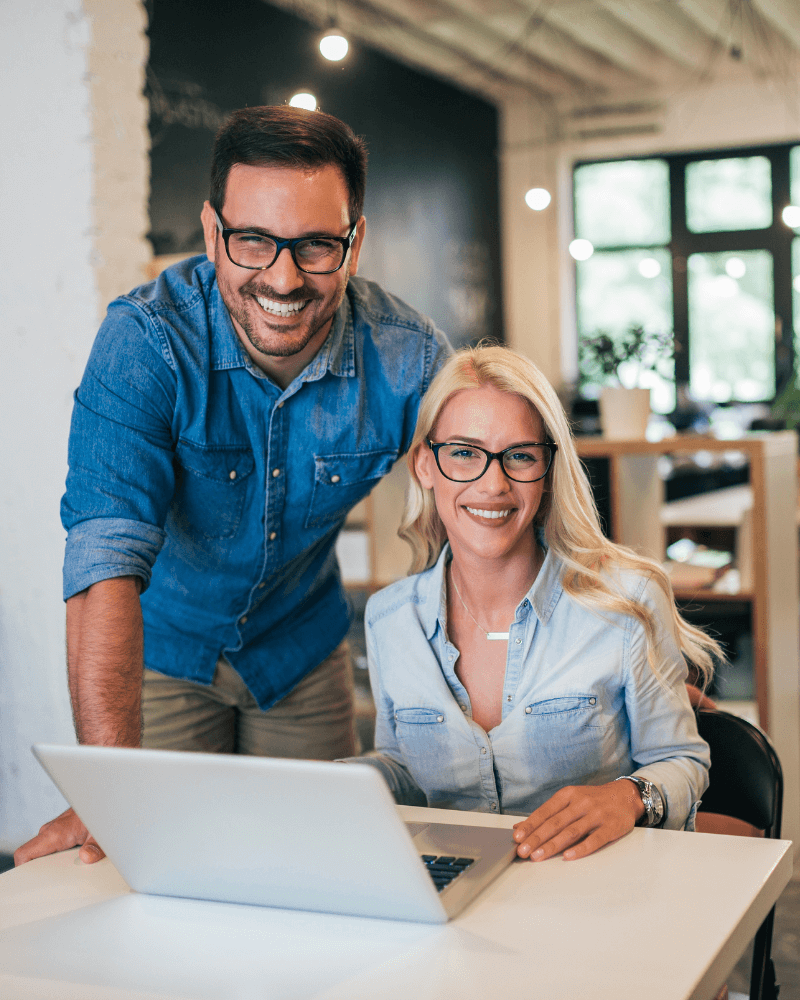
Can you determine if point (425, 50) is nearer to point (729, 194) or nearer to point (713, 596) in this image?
point (729, 194)

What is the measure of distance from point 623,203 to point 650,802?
9.13m

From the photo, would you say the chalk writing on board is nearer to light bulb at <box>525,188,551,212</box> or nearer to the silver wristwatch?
light bulb at <box>525,188,551,212</box>

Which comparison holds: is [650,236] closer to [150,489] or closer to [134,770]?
[150,489]

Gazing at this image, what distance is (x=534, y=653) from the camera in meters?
1.65

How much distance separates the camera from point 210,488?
188 centimetres

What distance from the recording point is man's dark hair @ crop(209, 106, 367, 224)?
167 cm

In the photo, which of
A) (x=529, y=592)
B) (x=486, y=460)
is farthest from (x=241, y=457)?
(x=529, y=592)

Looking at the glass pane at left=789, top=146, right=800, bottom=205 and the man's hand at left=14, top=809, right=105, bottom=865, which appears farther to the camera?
the glass pane at left=789, top=146, right=800, bottom=205

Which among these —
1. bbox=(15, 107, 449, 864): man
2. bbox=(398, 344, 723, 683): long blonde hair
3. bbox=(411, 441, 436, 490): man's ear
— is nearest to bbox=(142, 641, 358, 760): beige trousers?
bbox=(15, 107, 449, 864): man

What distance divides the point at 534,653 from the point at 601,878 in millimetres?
494

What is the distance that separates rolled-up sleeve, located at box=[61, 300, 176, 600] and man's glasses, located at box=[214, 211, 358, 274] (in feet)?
0.64

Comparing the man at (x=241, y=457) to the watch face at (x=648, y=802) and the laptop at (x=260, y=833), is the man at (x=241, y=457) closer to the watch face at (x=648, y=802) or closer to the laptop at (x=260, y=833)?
the laptop at (x=260, y=833)

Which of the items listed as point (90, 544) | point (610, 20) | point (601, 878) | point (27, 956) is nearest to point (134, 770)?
point (27, 956)

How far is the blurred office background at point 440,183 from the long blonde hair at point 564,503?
5.02 ft
